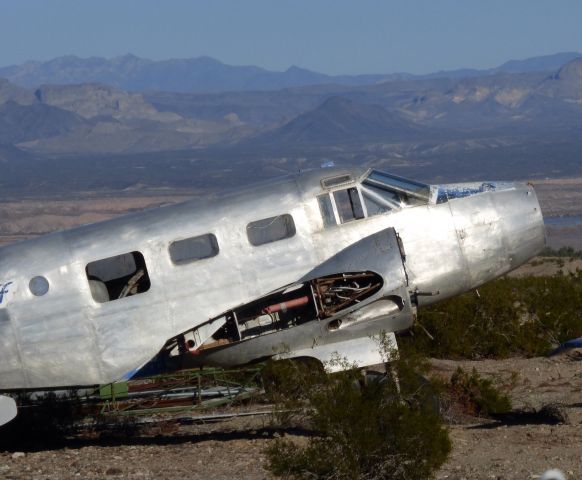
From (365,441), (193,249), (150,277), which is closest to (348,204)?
(193,249)

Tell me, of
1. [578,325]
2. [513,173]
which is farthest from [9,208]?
[578,325]


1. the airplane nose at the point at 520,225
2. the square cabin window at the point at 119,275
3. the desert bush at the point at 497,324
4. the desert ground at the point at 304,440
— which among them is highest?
the square cabin window at the point at 119,275

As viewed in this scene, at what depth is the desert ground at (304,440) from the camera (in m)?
13.1

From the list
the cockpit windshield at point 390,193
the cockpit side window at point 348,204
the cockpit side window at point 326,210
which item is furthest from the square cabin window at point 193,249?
the cockpit windshield at point 390,193

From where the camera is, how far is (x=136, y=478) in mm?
13367

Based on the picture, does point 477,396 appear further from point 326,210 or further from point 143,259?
point 143,259

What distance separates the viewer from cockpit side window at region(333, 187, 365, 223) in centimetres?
1541

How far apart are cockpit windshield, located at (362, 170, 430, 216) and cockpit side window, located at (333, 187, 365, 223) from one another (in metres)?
0.11

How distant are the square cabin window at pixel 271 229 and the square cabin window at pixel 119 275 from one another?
1528 millimetres

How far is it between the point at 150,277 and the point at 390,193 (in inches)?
140

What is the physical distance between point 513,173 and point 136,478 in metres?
161

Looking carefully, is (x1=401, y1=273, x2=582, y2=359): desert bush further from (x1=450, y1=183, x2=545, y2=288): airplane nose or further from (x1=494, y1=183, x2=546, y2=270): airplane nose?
(x1=450, y1=183, x2=545, y2=288): airplane nose

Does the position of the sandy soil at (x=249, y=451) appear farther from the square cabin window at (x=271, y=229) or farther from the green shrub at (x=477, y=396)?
the square cabin window at (x=271, y=229)

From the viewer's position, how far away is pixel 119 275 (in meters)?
15.2
